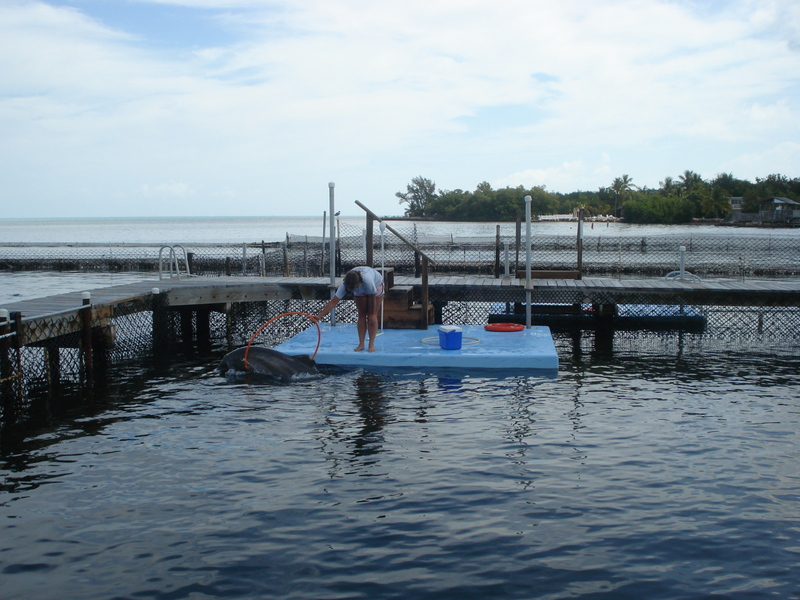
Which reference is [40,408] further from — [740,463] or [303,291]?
[740,463]

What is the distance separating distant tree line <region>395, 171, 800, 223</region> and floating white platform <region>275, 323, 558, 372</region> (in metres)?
86.9

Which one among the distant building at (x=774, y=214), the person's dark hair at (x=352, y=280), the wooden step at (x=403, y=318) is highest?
the distant building at (x=774, y=214)

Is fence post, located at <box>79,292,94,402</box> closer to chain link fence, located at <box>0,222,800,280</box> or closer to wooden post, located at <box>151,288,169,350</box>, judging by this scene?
wooden post, located at <box>151,288,169,350</box>

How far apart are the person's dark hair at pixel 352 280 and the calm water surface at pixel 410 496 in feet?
5.70

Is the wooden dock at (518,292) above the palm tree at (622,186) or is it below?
below

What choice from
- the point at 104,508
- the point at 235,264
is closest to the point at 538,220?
the point at 235,264

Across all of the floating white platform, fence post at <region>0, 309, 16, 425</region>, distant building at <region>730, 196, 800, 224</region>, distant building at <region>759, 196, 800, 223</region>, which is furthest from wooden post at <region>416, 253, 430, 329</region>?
distant building at <region>759, 196, 800, 223</region>

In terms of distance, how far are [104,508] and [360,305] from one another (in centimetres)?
638

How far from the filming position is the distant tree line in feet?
372

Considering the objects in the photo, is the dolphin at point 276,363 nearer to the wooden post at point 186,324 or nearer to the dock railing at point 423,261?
the dock railing at point 423,261

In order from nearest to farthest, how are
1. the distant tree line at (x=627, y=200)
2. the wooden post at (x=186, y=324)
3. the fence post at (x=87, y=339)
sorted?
the fence post at (x=87, y=339) < the wooden post at (x=186, y=324) < the distant tree line at (x=627, y=200)

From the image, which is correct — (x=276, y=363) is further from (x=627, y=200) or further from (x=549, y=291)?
(x=627, y=200)

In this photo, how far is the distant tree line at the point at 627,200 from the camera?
372ft

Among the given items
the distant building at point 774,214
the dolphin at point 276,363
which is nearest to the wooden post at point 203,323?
the dolphin at point 276,363
